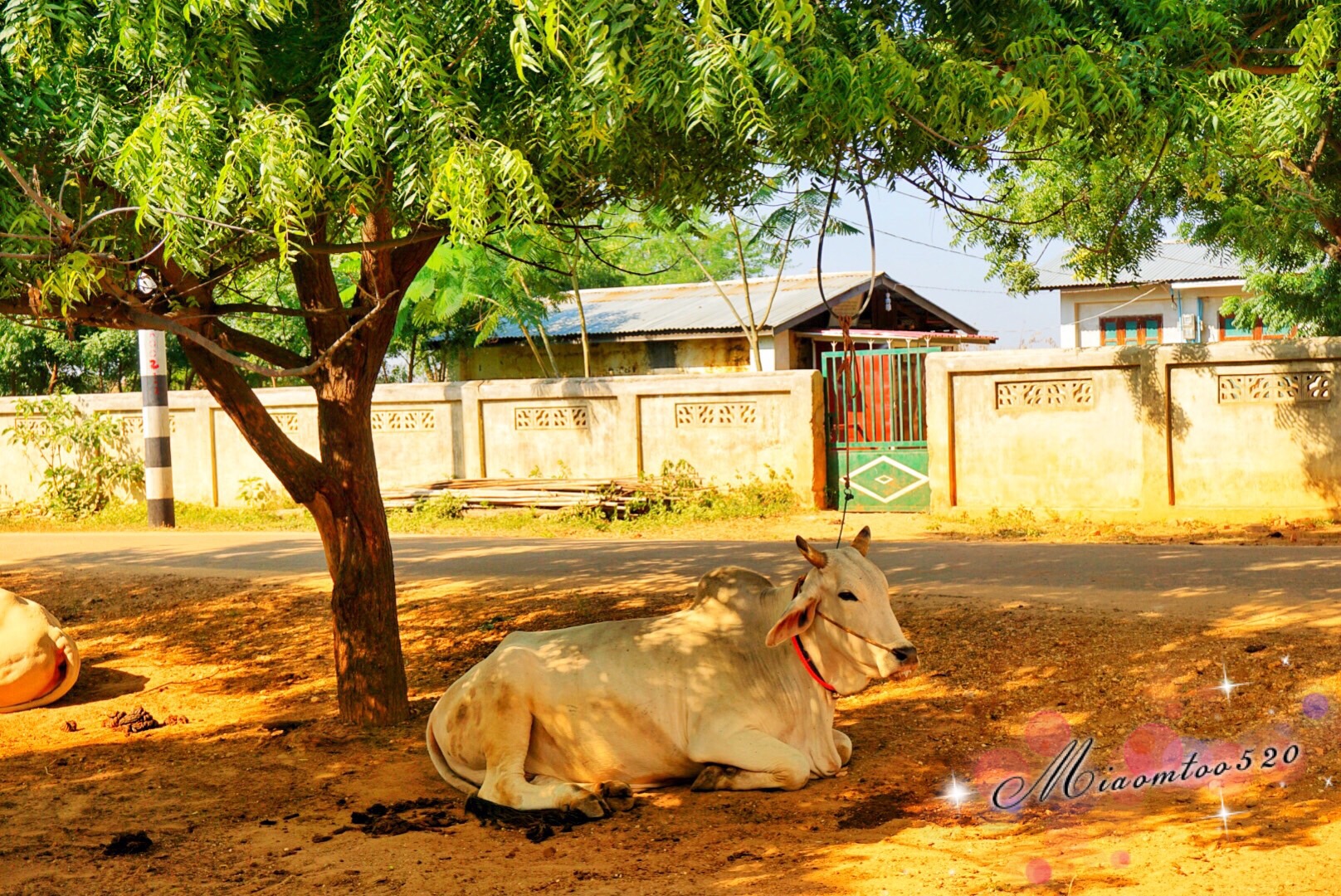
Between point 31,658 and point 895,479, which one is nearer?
point 31,658

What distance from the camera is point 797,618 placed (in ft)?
17.5

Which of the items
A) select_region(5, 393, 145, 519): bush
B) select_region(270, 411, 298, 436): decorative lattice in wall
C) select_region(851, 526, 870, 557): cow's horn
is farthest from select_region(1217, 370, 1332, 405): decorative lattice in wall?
select_region(5, 393, 145, 519): bush

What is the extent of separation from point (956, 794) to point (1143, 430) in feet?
29.1

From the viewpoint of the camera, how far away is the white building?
103ft

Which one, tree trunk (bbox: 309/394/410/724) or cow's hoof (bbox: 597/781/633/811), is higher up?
tree trunk (bbox: 309/394/410/724)

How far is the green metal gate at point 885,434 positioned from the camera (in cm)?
1495

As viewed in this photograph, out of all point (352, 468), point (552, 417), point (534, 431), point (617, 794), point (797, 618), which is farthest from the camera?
point (534, 431)

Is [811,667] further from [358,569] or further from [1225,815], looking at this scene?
[358,569]

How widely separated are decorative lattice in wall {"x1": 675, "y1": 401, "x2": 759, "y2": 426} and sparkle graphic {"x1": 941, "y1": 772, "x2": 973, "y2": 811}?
9777 mm

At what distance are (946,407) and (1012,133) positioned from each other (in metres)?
8.40

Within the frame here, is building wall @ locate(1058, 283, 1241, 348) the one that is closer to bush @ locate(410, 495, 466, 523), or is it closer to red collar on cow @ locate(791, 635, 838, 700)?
bush @ locate(410, 495, 466, 523)

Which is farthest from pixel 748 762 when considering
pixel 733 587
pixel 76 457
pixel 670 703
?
pixel 76 457

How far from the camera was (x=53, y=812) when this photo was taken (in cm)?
595

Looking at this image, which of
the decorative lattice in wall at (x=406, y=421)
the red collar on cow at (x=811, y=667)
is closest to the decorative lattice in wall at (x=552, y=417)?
A: the decorative lattice in wall at (x=406, y=421)
